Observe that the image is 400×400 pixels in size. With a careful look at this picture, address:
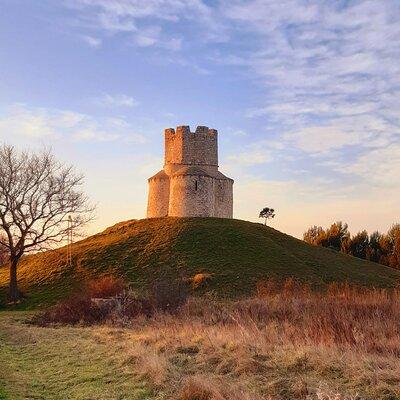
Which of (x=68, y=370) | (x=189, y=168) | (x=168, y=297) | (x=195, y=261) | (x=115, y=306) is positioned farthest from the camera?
(x=189, y=168)

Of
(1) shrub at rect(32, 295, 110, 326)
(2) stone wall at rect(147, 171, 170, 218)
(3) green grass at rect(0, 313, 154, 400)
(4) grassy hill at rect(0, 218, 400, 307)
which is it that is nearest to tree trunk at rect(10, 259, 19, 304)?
(4) grassy hill at rect(0, 218, 400, 307)

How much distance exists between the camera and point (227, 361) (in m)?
10.8

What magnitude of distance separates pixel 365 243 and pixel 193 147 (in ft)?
81.6

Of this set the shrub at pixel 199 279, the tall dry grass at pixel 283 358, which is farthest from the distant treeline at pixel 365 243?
the tall dry grass at pixel 283 358

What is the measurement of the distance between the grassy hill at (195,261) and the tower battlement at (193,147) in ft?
33.2

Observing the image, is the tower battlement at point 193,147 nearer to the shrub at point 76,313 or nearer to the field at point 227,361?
the shrub at point 76,313

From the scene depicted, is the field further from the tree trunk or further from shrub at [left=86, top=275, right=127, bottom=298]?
the tree trunk

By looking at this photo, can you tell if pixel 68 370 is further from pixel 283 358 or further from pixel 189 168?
pixel 189 168

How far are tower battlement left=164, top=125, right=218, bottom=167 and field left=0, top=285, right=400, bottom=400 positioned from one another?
4619 cm

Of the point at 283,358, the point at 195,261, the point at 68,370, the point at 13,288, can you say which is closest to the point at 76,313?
the point at 68,370

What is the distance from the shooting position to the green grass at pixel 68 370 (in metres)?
10.3

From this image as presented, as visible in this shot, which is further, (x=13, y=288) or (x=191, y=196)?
(x=191, y=196)

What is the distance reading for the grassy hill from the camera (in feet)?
131

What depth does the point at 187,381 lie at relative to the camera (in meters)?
9.36
